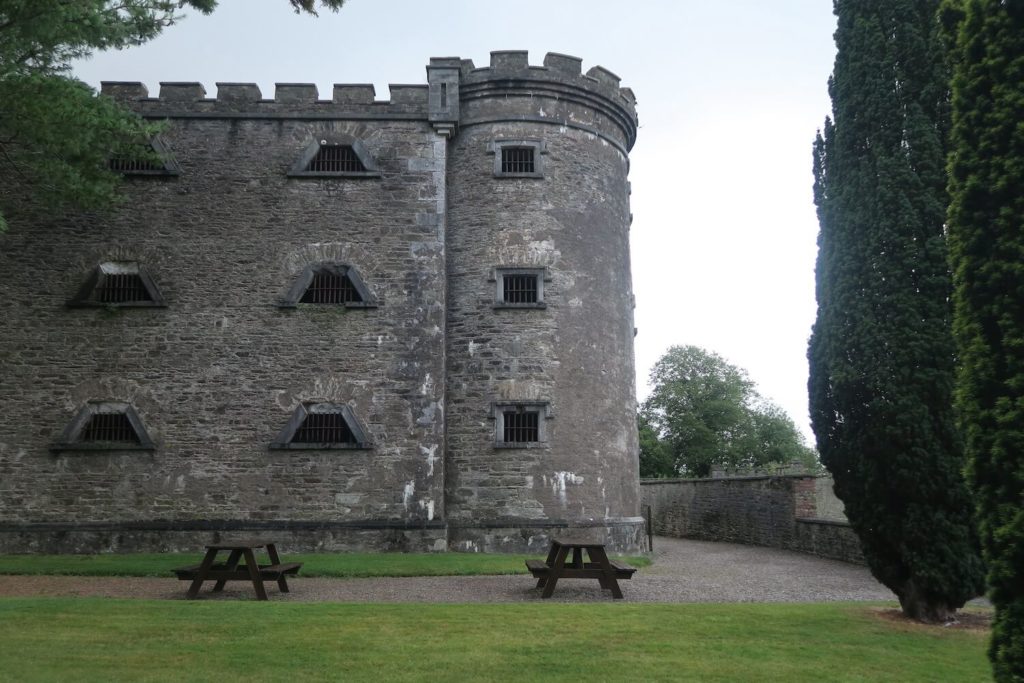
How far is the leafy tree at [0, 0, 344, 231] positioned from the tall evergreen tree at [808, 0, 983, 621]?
7372 millimetres

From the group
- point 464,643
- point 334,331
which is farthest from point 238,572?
point 334,331

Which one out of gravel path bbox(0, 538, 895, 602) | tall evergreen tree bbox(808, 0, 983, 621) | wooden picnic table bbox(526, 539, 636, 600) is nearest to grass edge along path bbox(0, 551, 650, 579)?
gravel path bbox(0, 538, 895, 602)

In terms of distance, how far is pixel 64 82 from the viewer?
12.6 m

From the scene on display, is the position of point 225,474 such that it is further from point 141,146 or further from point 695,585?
point 695,585

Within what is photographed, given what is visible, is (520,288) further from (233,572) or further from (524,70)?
(233,572)

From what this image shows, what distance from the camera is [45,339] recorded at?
16234 mm

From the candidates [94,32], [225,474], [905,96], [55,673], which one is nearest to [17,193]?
[94,32]

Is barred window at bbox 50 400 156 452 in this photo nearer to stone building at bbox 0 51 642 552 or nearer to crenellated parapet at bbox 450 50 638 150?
stone building at bbox 0 51 642 552

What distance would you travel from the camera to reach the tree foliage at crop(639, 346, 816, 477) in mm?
50594

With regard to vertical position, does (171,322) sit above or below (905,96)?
below

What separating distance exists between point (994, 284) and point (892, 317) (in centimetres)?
373

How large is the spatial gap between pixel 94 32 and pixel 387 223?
6.47m

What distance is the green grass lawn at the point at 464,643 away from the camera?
6.20 m

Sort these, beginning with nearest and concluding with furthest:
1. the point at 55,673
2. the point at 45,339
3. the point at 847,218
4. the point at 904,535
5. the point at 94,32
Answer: the point at 55,673 → the point at 904,535 → the point at 847,218 → the point at 94,32 → the point at 45,339
